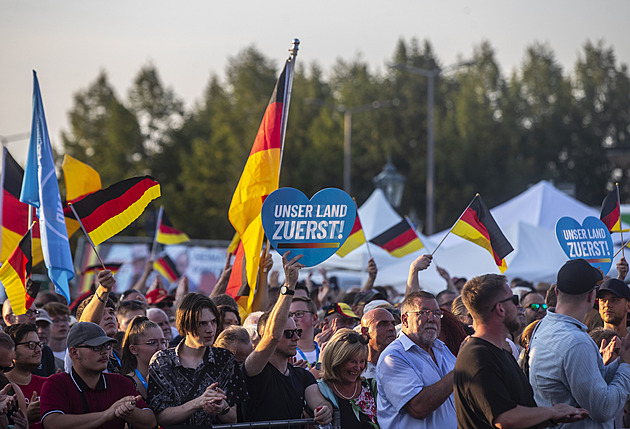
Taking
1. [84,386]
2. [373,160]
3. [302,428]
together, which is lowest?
[302,428]

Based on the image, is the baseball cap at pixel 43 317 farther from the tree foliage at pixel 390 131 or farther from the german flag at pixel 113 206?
the tree foliage at pixel 390 131

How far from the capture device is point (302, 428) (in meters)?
5.23

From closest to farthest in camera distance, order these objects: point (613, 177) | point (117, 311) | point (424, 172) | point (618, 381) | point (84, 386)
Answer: point (618, 381), point (84, 386), point (117, 311), point (424, 172), point (613, 177)

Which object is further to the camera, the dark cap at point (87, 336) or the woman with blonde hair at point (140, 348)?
the woman with blonde hair at point (140, 348)

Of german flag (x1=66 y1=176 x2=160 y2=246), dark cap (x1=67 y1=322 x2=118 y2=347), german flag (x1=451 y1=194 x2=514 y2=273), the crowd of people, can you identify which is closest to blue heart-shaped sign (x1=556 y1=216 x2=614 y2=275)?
german flag (x1=451 y1=194 x2=514 y2=273)

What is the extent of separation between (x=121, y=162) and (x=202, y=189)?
458 cm

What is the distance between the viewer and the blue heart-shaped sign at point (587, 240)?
9.37 meters

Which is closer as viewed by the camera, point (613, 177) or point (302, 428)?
point (302, 428)

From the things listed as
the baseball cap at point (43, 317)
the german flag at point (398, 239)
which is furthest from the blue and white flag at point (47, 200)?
the german flag at point (398, 239)

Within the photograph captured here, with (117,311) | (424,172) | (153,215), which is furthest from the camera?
(424,172)

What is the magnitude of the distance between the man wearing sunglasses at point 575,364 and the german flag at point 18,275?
4777mm

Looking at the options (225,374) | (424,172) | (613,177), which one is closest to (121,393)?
(225,374)

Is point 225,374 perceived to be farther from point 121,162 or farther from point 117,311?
point 121,162

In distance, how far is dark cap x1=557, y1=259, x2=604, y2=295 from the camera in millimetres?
4578
